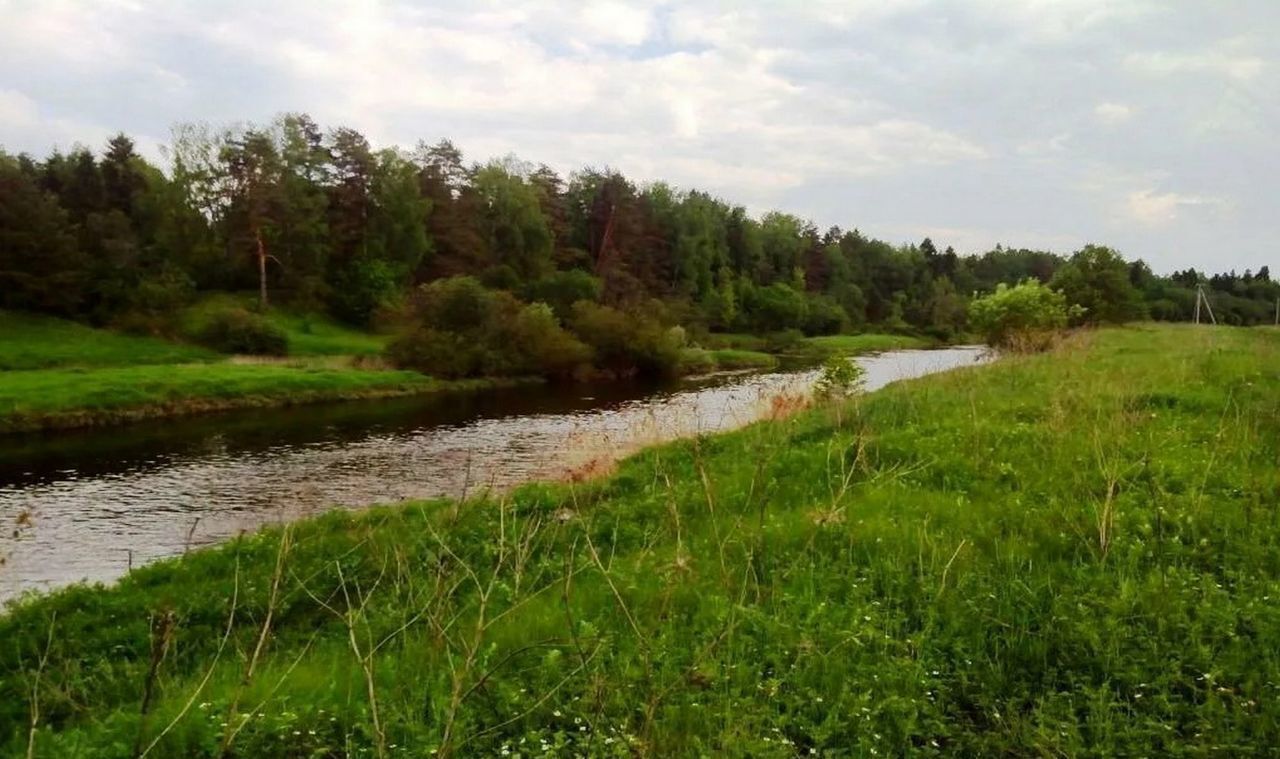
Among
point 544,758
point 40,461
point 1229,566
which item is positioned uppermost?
point 1229,566

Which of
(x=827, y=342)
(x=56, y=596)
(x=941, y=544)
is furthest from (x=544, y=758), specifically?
(x=827, y=342)

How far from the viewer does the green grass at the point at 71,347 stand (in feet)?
134

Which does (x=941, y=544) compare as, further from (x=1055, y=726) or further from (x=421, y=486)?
(x=421, y=486)

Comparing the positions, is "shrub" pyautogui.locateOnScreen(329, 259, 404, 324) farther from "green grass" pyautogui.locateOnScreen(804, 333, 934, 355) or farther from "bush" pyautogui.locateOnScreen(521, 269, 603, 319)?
"green grass" pyautogui.locateOnScreen(804, 333, 934, 355)

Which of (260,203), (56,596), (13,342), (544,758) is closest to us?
(544,758)

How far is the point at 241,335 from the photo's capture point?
4938cm

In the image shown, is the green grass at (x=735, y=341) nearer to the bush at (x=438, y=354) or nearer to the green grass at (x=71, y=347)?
the bush at (x=438, y=354)

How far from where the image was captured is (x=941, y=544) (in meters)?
7.35

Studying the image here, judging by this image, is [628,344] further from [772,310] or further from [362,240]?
[772,310]

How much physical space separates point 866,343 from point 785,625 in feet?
306

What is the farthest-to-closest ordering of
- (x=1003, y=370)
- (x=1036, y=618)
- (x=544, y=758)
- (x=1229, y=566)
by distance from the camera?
(x=1003, y=370) < (x=1229, y=566) < (x=1036, y=618) < (x=544, y=758)

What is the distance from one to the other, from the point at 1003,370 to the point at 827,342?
71156 mm

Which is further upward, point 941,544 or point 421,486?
point 941,544

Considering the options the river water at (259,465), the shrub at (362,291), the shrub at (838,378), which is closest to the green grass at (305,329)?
the shrub at (362,291)
